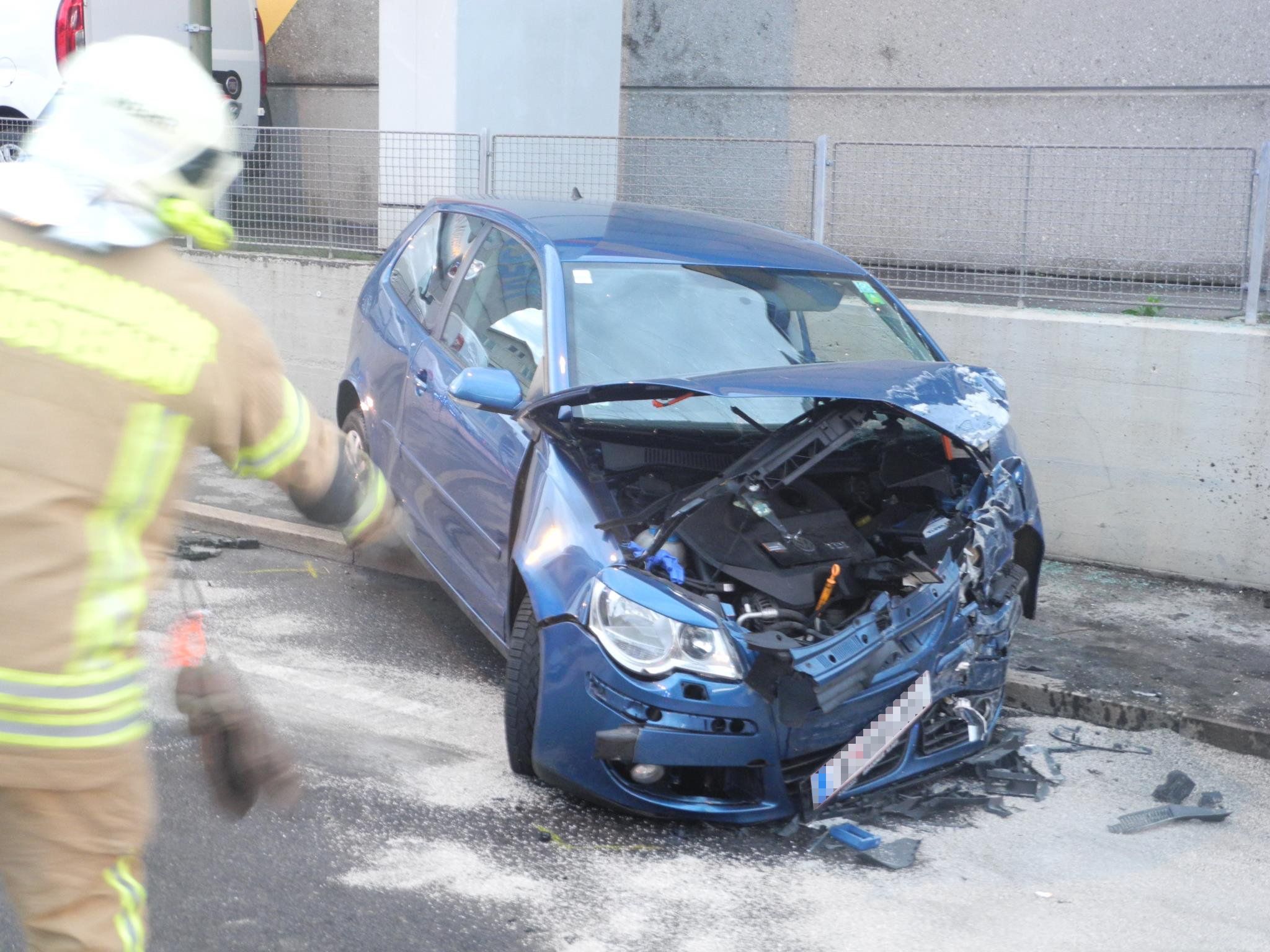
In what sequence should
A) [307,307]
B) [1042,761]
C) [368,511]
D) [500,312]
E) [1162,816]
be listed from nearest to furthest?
[368,511] → [1162,816] → [1042,761] → [500,312] → [307,307]

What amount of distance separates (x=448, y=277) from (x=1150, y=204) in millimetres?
3457

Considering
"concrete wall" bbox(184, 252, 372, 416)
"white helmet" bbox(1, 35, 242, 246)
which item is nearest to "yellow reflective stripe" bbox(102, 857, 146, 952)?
"white helmet" bbox(1, 35, 242, 246)

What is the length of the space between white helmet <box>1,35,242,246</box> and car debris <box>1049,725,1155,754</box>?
12.2 ft

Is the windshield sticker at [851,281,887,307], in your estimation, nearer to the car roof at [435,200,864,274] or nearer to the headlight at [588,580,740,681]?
the car roof at [435,200,864,274]

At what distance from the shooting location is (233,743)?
94.0 inches

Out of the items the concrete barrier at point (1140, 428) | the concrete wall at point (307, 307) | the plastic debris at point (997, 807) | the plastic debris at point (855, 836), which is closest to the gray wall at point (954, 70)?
the concrete barrier at point (1140, 428)

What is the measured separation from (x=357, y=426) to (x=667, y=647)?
299 cm

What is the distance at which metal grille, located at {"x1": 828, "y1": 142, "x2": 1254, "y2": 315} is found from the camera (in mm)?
6594

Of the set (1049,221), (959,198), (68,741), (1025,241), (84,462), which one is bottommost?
(68,741)

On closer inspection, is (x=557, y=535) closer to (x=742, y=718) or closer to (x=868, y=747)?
(x=742, y=718)

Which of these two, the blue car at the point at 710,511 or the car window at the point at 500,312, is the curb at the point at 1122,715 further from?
the car window at the point at 500,312

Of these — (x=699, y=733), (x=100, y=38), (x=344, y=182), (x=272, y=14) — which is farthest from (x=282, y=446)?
(x=272, y=14)

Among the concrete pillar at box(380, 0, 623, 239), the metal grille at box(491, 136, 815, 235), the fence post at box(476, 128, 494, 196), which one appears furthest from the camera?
the concrete pillar at box(380, 0, 623, 239)

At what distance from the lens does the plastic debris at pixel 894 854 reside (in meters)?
3.92
